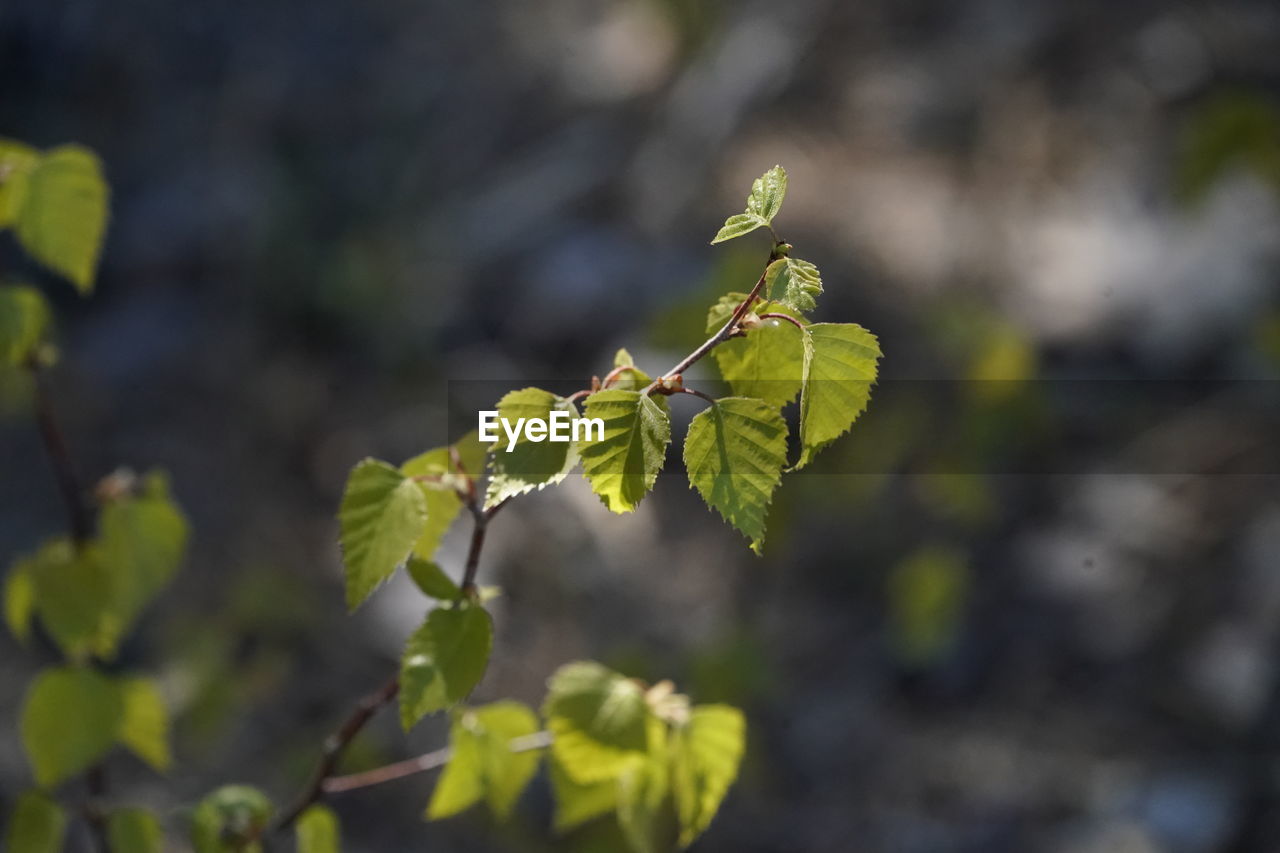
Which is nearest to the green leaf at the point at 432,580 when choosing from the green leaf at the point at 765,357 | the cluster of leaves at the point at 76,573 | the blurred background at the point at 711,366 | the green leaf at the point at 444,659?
the green leaf at the point at 444,659

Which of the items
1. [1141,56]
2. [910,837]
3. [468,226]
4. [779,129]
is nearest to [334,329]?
[468,226]

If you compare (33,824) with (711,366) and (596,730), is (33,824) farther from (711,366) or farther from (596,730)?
(711,366)

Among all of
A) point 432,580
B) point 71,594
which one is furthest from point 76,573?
point 432,580

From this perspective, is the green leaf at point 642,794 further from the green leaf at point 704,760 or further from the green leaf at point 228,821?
the green leaf at point 228,821

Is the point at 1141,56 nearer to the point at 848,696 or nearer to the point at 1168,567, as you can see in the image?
the point at 1168,567

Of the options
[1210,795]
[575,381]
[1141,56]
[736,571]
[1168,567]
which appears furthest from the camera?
[1141,56]
